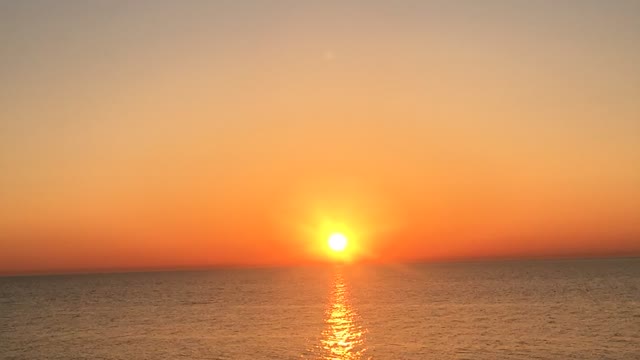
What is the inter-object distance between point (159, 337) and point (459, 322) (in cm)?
3171

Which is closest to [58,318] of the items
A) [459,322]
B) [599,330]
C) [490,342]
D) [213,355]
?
[213,355]

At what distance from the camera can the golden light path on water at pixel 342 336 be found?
146ft

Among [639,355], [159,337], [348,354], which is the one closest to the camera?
[639,355]

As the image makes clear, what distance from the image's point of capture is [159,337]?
56.5m

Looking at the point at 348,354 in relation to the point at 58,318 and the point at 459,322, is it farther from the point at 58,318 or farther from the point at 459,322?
the point at 58,318

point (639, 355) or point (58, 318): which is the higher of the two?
point (58, 318)

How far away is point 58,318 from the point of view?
→ 80000 millimetres

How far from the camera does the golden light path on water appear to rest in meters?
44.4

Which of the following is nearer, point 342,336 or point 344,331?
point 342,336

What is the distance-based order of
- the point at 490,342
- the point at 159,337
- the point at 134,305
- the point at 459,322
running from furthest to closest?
the point at 134,305
the point at 459,322
the point at 159,337
the point at 490,342

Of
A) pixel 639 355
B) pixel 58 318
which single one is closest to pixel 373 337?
pixel 639 355

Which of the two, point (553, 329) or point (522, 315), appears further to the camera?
point (522, 315)

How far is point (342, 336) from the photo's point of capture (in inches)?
2127

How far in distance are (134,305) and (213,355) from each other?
207 ft
